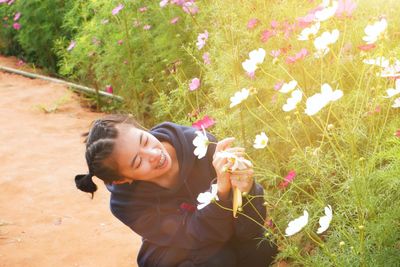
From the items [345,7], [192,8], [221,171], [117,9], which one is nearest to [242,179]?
[221,171]

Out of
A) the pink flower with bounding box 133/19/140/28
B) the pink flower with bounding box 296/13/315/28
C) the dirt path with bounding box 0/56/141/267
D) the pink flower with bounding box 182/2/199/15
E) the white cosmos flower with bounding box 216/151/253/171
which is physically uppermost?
the white cosmos flower with bounding box 216/151/253/171

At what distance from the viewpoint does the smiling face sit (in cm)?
184

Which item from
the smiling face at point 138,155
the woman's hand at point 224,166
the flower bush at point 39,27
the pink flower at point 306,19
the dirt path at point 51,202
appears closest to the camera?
the woman's hand at point 224,166

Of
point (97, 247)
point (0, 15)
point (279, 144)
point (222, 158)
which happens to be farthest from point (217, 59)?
point (0, 15)

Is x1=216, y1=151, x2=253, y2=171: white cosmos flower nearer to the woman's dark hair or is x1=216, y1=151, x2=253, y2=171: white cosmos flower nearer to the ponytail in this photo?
the woman's dark hair

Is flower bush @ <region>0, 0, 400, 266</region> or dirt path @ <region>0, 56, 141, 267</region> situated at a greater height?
flower bush @ <region>0, 0, 400, 266</region>

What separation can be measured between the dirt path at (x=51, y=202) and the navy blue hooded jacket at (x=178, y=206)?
696 mm

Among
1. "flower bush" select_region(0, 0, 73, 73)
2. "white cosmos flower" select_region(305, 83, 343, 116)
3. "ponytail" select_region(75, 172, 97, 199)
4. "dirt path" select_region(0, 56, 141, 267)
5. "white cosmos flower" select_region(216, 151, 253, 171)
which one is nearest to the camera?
"white cosmos flower" select_region(305, 83, 343, 116)

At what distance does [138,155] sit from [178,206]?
0.33 m

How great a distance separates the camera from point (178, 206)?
2.10 m

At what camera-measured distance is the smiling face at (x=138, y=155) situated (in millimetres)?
1844

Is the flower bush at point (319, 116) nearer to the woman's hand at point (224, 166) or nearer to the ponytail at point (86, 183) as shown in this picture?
the woman's hand at point (224, 166)

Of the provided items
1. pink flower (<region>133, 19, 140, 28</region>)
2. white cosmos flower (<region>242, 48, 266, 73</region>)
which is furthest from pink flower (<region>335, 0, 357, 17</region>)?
pink flower (<region>133, 19, 140, 28</region>)

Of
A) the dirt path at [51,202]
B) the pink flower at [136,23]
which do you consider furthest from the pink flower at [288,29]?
the pink flower at [136,23]
